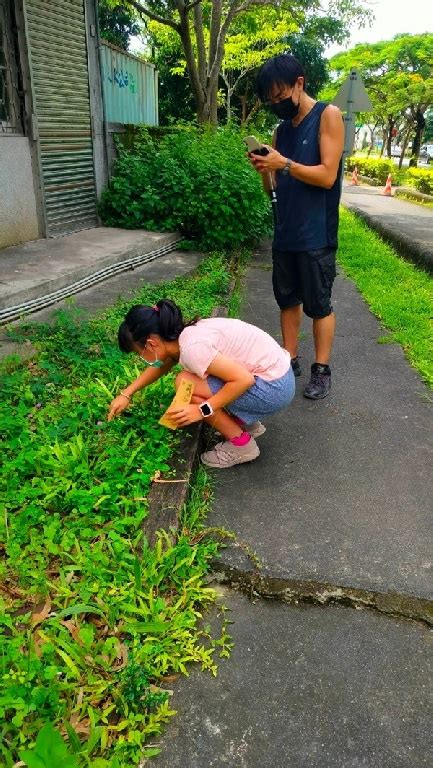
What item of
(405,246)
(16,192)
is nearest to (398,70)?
(405,246)

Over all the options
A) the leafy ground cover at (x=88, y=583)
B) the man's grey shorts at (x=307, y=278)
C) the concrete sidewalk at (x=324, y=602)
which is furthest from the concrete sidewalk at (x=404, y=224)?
the leafy ground cover at (x=88, y=583)

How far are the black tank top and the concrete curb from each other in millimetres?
4285

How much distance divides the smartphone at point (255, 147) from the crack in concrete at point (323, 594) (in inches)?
84.4


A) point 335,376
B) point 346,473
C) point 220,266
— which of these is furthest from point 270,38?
point 346,473

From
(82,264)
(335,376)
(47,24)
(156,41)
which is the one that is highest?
(156,41)

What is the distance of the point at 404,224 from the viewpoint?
10859 mm

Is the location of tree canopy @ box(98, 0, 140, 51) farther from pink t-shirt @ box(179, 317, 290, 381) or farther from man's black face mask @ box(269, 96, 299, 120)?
pink t-shirt @ box(179, 317, 290, 381)

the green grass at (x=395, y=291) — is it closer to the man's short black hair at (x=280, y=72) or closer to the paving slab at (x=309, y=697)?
the man's short black hair at (x=280, y=72)

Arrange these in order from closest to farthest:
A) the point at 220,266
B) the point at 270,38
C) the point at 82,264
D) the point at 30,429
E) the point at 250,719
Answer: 1. the point at 250,719
2. the point at 30,429
3. the point at 82,264
4. the point at 220,266
5. the point at 270,38

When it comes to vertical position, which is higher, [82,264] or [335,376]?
[82,264]

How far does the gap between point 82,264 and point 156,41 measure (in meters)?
17.5

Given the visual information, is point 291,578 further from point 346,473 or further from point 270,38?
point 270,38

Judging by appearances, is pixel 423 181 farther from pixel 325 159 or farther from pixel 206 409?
pixel 206 409

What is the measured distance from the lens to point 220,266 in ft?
20.8
